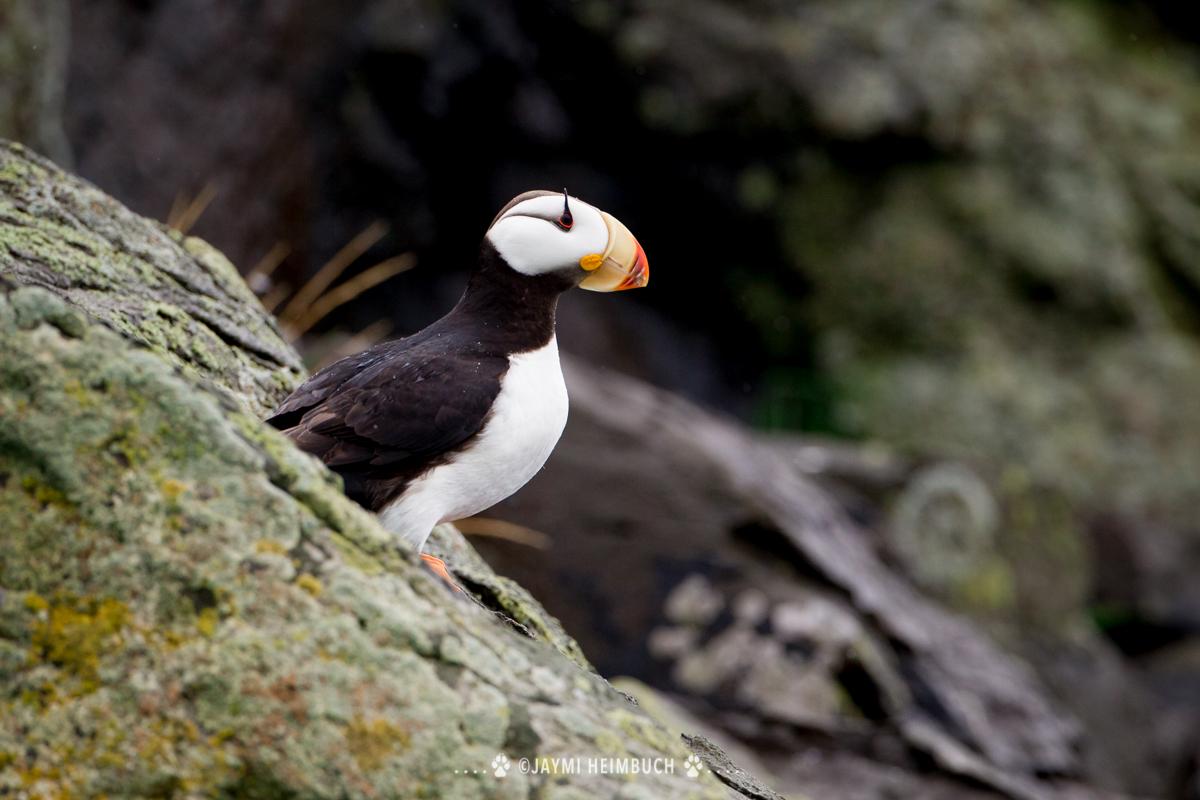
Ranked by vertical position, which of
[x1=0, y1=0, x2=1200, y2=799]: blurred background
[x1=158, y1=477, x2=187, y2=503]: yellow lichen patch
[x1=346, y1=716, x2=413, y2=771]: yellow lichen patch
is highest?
[x1=0, y1=0, x2=1200, y2=799]: blurred background

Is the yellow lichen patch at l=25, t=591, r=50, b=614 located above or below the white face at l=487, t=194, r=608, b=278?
below

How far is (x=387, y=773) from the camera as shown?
86.6 inches

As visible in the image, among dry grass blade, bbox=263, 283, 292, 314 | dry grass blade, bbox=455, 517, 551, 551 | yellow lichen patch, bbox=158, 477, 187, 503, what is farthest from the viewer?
dry grass blade, bbox=263, 283, 292, 314

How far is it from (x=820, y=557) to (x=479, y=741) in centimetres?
487

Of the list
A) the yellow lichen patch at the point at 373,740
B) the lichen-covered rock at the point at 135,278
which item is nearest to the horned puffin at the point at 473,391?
the lichen-covered rock at the point at 135,278

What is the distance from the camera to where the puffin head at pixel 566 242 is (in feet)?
11.4

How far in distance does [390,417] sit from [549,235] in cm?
68

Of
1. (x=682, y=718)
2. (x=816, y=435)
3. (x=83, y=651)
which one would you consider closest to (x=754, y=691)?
(x=682, y=718)

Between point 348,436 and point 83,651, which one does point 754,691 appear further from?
point 83,651

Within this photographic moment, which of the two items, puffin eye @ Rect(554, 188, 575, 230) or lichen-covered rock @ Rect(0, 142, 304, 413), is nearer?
lichen-covered rock @ Rect(0, 142, 304, 413)

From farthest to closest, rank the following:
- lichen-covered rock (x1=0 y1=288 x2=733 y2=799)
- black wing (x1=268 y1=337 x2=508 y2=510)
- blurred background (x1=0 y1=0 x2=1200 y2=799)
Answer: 1. blurred background (x1=0 y1=0 x2=1200 y2=799)
2. black wing (x1=268 y1=337 x2=508 y2=510)
3. lichen-covered rock (x1=0 y1=288 x2=733 y2=799)

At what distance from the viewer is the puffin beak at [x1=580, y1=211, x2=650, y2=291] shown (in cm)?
348

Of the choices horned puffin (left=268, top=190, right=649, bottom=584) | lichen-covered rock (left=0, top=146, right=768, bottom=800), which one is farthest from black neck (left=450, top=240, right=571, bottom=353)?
lichen-covered rock (left=0, top=146, right=768, bottom=800)

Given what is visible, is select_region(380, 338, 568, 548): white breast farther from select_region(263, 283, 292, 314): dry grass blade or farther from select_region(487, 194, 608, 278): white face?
select_region(263, 283, 292, 314): dry grass blade
